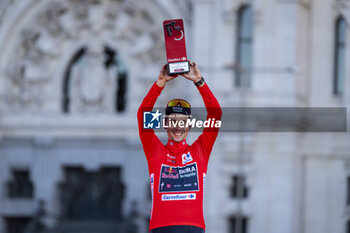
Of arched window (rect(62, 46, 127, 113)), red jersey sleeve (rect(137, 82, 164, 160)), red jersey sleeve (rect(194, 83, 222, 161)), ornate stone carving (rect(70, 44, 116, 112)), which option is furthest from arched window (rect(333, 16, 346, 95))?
red jersey sleeve (rect(137, 82, 164, 160))

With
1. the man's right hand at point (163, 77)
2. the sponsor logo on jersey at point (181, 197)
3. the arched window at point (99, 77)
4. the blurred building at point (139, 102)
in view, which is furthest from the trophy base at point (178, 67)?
the arched window at point (99, 77)

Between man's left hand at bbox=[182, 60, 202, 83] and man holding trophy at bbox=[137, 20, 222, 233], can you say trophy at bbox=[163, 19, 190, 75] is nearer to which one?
man holding trophy at bbox=[137, 20, 222, 233]

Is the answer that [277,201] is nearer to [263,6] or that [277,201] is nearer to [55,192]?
[263,6]

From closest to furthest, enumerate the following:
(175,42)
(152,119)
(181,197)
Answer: (175,42)
(181,197)
(152,119)

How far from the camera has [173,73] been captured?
15.9ft

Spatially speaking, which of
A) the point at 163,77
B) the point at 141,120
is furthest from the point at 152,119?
the point at 163,77

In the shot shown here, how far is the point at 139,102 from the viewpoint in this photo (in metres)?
23.8

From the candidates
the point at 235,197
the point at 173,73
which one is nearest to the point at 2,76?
the point at 235,197

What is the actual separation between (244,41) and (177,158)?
17817 millimetres

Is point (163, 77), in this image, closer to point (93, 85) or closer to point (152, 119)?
point (152, 119)

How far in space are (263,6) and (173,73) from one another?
17669 millimetres

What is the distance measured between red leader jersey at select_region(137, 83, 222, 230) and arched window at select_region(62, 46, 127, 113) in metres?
19.1

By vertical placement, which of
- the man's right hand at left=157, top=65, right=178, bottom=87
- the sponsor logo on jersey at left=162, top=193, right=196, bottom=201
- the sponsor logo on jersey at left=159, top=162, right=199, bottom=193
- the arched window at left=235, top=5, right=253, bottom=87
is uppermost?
the arched window at left=235, top=5, right=253, bottom=87

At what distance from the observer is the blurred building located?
21.8 meters
